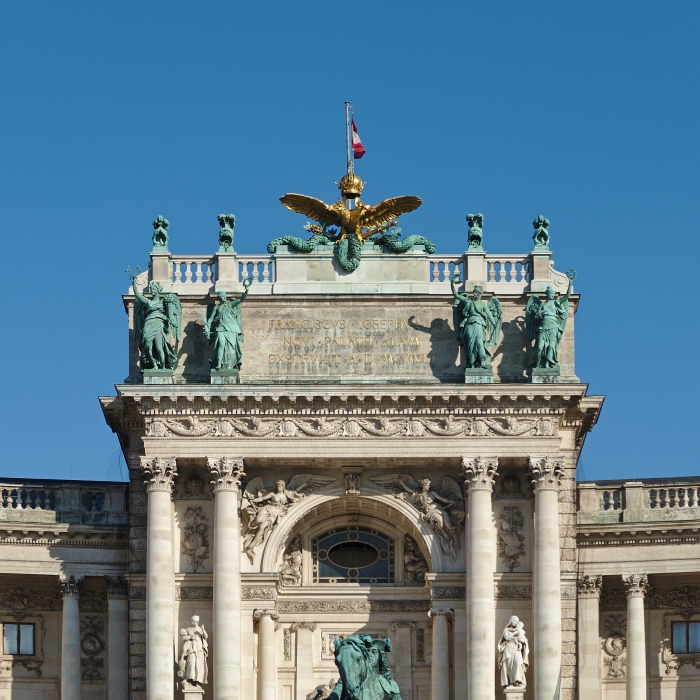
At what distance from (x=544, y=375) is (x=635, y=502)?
4.46 meters

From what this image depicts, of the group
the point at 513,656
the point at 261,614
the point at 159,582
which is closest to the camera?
the point at 513,656

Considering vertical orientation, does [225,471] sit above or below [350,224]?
below

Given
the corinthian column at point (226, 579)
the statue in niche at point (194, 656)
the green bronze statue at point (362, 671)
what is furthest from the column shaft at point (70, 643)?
the green bronze statue at point (362, 671)

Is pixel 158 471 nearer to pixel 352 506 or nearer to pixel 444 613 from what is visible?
pixel 352 506

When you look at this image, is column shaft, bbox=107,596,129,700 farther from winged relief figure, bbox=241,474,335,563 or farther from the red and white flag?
the red and white flag

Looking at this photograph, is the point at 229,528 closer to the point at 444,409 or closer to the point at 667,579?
the point at 444,409

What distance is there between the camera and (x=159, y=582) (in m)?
59.0

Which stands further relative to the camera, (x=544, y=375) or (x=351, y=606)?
(x=351, y=606)

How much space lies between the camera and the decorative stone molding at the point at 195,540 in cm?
6006

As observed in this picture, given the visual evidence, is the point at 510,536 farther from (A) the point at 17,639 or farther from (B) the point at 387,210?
(A) the point at 17,639

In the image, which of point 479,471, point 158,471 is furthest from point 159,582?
point 479,471

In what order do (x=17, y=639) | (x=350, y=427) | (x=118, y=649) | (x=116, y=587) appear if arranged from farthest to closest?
(x=17, y=639) < (x=116, y=587) < (x=118, y=649) < (x=350, y=427)

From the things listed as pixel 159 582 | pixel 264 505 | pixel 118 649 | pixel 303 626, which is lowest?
pixel 118 649

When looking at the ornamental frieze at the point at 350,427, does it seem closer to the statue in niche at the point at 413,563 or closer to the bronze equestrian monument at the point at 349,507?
the bronze equestrian monument at the point at 349,507
